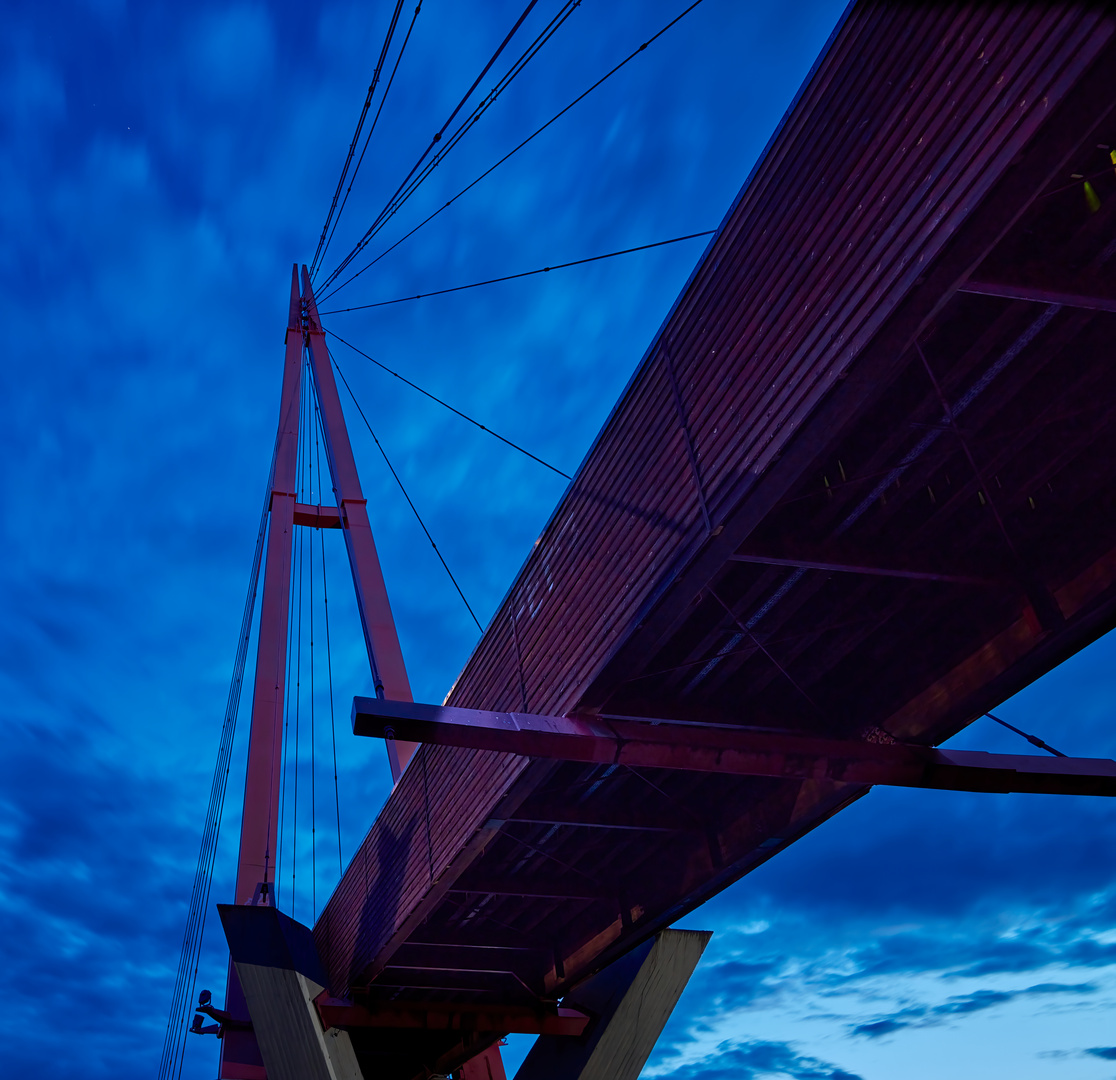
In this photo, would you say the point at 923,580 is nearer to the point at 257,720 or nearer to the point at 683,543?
the point at 683,543

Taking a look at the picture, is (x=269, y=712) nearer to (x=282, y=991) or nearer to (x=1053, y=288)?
(x=282, y=991)

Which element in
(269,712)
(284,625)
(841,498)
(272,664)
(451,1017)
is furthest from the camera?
(284,625)

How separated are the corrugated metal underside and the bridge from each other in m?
0.02

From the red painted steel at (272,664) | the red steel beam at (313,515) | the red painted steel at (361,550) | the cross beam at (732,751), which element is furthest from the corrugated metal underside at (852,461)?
the red steel beam at (313,515)

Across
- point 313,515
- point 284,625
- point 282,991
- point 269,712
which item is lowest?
point 282,991

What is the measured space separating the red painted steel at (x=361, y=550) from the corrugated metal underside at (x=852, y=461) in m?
4.01

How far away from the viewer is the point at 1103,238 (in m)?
6.49

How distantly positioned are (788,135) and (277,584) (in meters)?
20.1

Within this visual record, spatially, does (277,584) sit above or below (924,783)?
above

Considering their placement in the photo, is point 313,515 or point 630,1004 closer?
point 630,1004

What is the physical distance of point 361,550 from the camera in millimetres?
21031

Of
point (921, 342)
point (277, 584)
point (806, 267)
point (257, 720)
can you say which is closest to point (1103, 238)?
point (921, 342)

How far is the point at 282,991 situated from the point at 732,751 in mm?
10346

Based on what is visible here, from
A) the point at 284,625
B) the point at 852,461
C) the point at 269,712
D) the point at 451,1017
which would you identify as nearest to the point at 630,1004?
the point at 451,1017
